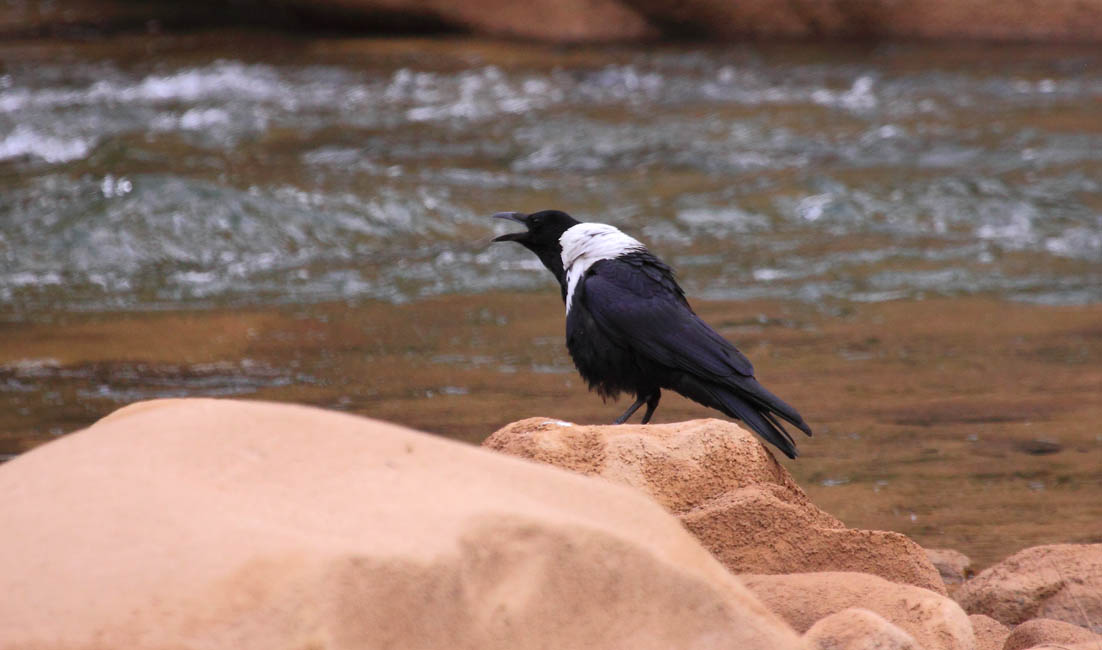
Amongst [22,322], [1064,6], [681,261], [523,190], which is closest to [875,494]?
[681,261]

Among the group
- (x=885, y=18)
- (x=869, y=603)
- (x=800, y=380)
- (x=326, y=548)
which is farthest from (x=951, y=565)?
(x=885, y=18)

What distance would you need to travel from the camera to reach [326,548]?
2.28 m

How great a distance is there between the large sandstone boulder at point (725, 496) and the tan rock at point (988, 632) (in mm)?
196

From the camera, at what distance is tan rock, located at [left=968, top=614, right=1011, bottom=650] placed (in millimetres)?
3736

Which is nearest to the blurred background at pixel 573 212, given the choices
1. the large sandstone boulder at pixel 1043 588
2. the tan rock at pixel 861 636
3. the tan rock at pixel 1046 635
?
the large sandstone boulder at pixel 1043 588

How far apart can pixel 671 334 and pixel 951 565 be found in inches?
46.9

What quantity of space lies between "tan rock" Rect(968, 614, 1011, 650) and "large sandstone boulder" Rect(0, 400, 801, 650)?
1.30 meters

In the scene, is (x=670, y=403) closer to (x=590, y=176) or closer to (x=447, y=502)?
(x=447, y=502)

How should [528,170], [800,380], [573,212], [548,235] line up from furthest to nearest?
[528,170], [573,212], [800,380], [548,235]

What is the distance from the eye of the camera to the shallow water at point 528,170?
10.2 metres

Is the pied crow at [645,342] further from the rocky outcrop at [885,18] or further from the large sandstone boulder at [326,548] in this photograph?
the rocky outcrop at [885,18]

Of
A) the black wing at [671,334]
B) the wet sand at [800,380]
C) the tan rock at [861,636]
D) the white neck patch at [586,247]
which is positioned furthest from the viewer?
the wet sand at [800,380]

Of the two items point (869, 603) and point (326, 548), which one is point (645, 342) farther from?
point (326, 548)

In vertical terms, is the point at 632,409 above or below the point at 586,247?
below
